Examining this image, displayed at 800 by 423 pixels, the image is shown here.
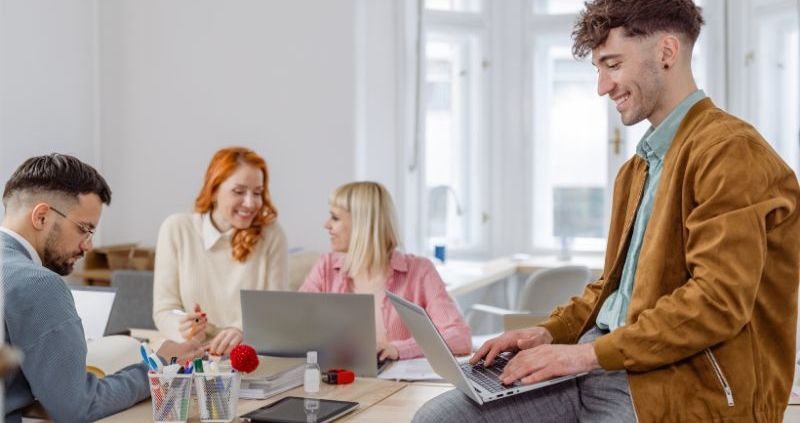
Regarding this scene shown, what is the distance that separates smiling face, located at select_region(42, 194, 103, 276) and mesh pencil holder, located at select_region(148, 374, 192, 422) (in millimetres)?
395

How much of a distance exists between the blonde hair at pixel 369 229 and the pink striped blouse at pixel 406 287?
4cm

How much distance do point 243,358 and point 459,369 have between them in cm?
61

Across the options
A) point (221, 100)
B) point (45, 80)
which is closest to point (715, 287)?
point (221, 100)

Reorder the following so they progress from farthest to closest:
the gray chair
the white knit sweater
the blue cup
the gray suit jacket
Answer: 1. the blue cup
2. the gray chair
3. the white knit sweater
4. the gray suit jacket

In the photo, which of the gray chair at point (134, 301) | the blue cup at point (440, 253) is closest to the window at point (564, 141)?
the blue cup at point (440, 253)

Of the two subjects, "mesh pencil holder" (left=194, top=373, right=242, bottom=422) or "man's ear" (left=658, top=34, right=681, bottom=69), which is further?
"mesh pencil holder" (left=194, top=373, right=242, bottom=422)

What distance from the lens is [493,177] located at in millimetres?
6430

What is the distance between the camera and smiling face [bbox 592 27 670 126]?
68.9 inches

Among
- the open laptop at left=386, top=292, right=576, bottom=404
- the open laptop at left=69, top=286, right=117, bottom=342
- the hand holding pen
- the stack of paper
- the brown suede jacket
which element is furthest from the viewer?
the open laptop at left=69, top=286, right=117, bottom=342

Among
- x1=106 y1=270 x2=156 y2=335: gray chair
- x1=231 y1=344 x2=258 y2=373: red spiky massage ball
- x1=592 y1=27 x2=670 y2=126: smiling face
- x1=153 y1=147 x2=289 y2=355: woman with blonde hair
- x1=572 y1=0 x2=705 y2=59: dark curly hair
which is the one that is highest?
x1=572 y1=0 x2=705 y2=59: dark curly hair

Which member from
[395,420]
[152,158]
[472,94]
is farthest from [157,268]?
[472,94]

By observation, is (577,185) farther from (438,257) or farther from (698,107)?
(698,107)

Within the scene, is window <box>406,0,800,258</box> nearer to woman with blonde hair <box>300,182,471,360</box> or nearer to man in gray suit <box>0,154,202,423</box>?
woman with blonde hair <box>300,182,471,360</box>

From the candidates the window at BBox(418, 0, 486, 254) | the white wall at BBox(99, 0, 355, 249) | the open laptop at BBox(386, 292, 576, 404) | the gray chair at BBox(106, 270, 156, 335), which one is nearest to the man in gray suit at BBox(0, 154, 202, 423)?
the open laptop at BBox(386, 292, 576, 404)
